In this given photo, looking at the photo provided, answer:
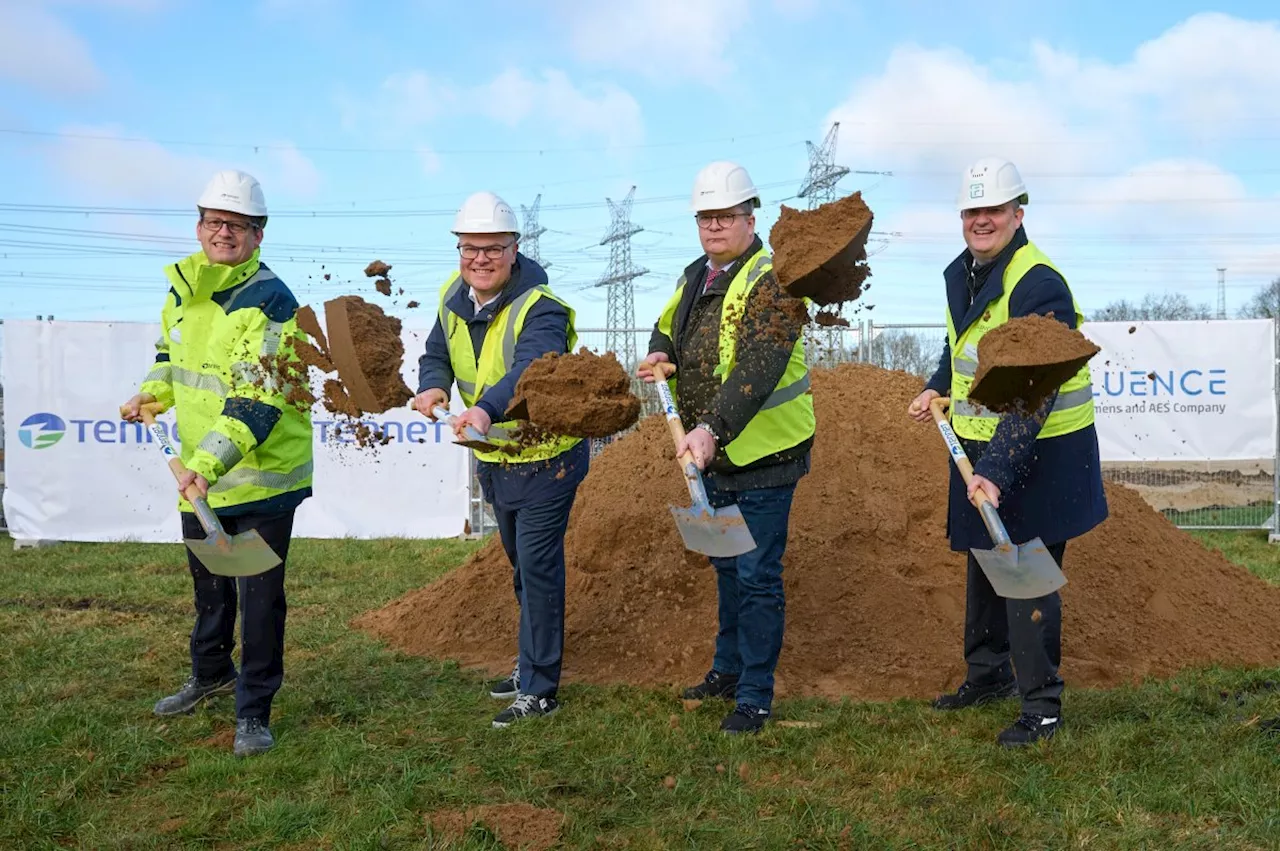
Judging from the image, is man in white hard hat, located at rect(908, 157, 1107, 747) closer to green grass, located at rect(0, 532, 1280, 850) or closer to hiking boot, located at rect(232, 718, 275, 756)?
green grass, located at rect(0, 532, 1280, 850)

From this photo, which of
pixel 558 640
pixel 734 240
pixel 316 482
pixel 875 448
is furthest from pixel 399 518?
pixel 734 240

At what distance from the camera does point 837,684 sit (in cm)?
527

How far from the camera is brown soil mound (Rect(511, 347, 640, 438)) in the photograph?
169 inches

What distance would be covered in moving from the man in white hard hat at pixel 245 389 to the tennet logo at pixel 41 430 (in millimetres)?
→ 7847

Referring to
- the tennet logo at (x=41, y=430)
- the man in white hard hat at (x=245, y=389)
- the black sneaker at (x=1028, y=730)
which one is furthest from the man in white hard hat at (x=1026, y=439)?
the tennet logo at (x=41, y=430)

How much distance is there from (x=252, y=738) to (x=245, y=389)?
140 centimetres

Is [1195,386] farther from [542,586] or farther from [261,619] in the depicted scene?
[261,619]

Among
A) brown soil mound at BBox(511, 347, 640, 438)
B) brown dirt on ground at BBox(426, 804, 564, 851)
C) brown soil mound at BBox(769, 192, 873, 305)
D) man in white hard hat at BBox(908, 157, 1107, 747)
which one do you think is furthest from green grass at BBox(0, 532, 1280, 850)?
brown soil mound at BBox(769, 192, 873, 305)

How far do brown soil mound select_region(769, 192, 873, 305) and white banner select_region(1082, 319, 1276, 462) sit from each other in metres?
8.23

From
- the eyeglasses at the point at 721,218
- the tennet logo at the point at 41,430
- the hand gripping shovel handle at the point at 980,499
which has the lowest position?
the hand gripping shovel handle at the point at 980,499

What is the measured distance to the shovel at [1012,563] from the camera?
4086mm

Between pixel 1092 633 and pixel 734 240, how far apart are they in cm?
294

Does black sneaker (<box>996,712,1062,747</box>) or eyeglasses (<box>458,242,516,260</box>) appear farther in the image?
eyeglasses (<box>458,242,516,260</box>)

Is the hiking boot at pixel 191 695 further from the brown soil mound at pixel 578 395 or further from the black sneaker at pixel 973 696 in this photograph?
the black sneaker at pixel 973 696
